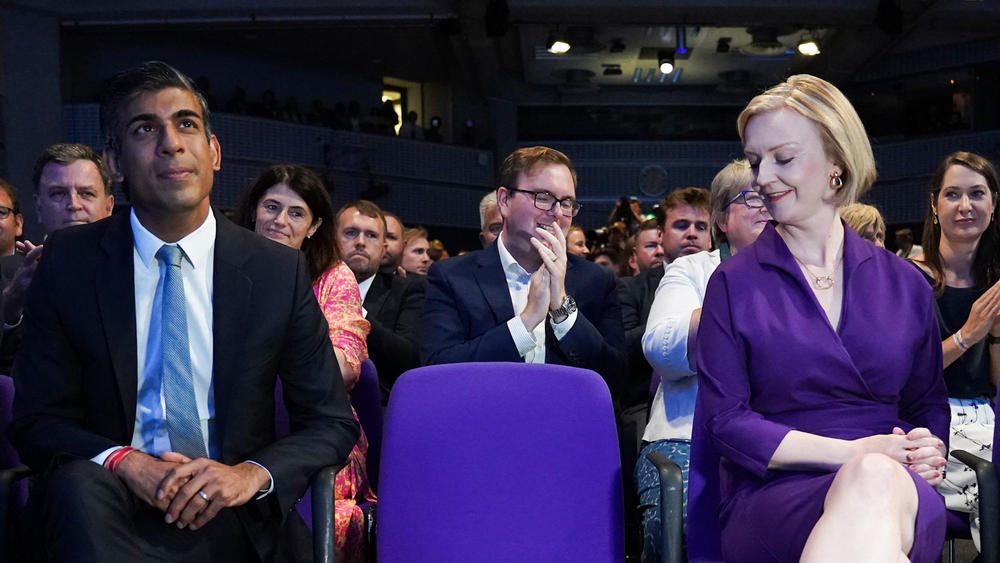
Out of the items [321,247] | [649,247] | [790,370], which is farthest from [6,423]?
[649,247]

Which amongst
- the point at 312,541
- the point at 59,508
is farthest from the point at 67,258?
the point at 312,541

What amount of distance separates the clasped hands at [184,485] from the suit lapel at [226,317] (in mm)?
110

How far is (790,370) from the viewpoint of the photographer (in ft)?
5.70

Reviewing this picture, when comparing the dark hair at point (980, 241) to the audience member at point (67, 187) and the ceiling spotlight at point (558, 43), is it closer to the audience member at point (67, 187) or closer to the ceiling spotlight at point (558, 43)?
the audience member at point (67, 187)

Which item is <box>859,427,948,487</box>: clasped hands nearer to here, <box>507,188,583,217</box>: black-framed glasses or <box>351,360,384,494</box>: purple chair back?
<box>507,188,583,217</box>: black-framed glasses

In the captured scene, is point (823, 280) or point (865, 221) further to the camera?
point (865, 221)

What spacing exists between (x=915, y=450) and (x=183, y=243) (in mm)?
1326

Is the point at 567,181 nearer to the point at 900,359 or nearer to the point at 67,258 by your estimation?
the point at 900,359

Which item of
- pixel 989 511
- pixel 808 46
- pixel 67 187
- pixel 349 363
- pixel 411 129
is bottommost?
pixel 989 511

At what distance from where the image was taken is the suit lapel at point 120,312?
1726 millimetres

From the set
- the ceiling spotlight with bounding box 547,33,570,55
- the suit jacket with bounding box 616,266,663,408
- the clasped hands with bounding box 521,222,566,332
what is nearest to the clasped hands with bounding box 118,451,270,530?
the clasped hands with bounding box 521,222,566,332

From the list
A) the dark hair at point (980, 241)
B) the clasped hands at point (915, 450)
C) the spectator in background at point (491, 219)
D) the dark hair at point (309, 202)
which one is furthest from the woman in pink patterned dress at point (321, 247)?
the dark hair at point (980, 241)

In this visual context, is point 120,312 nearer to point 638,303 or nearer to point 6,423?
point 6,423

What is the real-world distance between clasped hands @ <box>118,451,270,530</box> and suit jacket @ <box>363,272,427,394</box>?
1925mm
